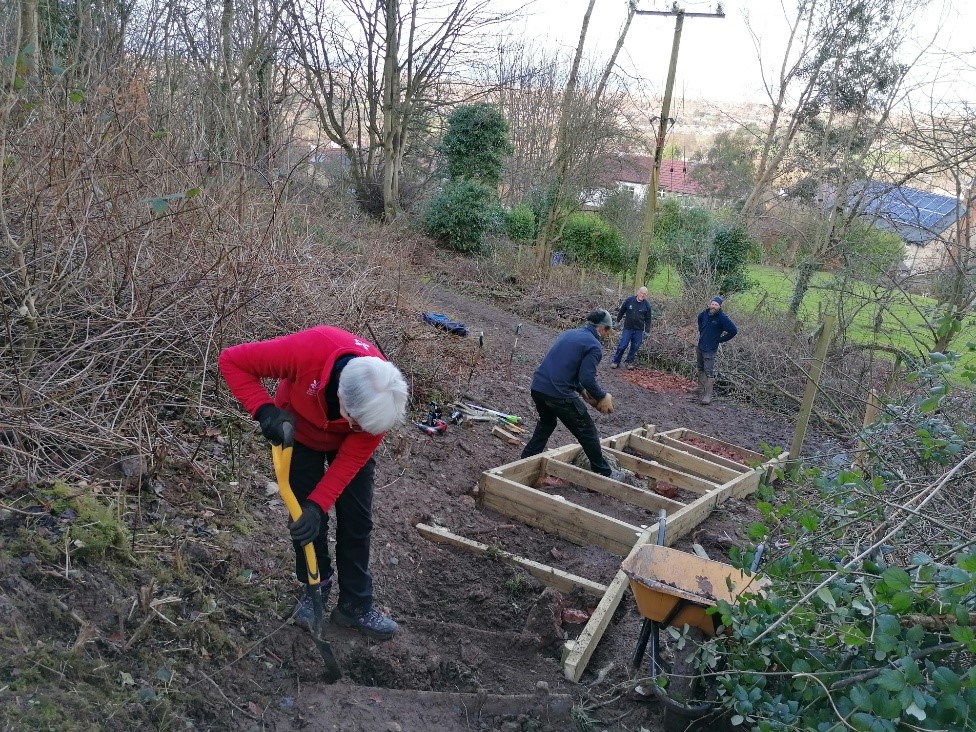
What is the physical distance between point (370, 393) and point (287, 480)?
74cm

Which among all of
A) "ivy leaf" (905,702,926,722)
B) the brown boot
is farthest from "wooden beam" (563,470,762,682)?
the brown boot

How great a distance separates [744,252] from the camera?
17766 mm

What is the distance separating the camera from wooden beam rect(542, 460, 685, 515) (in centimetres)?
630

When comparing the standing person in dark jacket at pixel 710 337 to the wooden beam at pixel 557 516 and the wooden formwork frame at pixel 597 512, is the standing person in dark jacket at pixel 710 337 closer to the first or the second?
the wooden formwork frame at pixel 597 512

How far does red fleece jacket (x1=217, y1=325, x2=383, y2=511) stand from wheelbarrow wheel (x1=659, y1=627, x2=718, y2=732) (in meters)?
1.72

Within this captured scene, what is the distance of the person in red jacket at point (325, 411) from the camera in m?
3.00

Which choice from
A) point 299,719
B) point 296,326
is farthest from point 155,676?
point 296,326

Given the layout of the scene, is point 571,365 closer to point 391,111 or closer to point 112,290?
point 112,290

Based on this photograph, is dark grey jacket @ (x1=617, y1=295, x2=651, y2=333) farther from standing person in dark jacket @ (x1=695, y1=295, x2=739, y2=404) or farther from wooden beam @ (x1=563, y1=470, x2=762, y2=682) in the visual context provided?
wooden beam @ (x1=563, y1=470, x2=762, y2=682)

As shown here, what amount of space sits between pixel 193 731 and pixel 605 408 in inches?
191

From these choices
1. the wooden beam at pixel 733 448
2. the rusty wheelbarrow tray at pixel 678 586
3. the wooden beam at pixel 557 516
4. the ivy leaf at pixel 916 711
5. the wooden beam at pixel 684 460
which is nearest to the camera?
the ivy leaf at pixel 916 711

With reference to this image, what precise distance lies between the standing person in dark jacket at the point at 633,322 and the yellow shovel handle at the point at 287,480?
10413 mm

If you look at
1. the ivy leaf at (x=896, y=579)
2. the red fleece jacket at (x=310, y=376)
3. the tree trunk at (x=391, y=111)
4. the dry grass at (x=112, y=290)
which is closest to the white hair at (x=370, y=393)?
the red fleece jacket at (x=310, y=376)

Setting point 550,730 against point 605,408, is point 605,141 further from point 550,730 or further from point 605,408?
point 550,730
